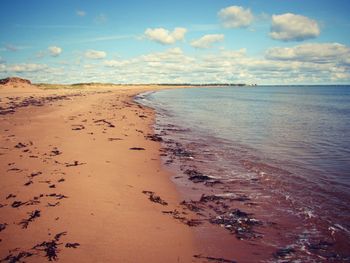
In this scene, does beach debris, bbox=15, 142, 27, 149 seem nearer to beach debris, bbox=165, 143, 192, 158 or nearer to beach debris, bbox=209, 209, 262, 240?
beach debris, bbox=165, 143, 192, 158

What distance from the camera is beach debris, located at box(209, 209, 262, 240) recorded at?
18.1ft

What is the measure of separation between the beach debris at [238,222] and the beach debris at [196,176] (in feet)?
7.26

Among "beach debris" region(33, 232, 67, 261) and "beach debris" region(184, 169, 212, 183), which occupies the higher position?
"beach debris" region(33, 232, 67, 261)

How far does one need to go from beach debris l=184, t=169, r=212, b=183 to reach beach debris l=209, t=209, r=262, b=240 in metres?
2.21

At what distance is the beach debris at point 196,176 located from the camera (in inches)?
339

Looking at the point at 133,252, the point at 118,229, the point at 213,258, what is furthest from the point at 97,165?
the point at 213,258

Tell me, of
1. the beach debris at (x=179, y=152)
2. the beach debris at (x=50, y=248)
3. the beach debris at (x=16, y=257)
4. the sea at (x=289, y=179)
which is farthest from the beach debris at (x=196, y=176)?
the beach debris at (x=16, y=257)

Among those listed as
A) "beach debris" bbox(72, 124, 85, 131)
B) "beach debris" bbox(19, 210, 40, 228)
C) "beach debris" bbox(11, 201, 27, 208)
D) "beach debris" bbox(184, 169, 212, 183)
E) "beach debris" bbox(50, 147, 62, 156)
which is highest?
"beach debris" bbox(72, 124, 85, 131)

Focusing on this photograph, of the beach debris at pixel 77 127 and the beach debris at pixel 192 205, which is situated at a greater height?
the beach debris at pixel 77 127

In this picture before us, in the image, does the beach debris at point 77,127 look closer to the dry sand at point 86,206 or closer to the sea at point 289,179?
the dry sand at point 86,206

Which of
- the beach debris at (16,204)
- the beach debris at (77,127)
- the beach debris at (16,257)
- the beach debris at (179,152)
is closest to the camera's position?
the beach debris at (16,257)

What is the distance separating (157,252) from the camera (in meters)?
4.69

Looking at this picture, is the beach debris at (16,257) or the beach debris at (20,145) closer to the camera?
the beach debris at (16,257)

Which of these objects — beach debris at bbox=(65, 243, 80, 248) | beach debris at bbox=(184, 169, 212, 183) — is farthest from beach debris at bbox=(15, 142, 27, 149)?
beach debris at bbox=(65, 243, 80, 248)
